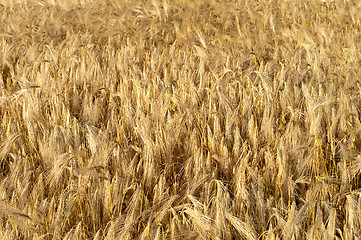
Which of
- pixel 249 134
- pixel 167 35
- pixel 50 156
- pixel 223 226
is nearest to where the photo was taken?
pixel 223 226

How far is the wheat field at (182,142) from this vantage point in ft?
4.11

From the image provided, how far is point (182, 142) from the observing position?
182 cm

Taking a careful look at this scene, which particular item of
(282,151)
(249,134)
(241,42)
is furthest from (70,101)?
(241,42)

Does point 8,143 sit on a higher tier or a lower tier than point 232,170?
higher

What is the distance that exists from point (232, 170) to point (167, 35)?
2.17m

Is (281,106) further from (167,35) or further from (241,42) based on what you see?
(167,35)

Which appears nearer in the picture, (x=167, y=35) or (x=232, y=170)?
(x=232, y=170)

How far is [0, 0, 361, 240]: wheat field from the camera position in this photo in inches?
49.3

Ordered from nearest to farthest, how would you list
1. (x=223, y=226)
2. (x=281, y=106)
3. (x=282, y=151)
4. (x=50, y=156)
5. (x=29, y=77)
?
(x=223, y=226), (x=282, y=151), (x=50, y=156), (x=281, y=106), (x=29, y=77)

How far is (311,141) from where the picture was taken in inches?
65.6

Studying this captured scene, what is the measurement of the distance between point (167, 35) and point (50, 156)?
216 centimetres

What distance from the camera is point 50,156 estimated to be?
63.1 inches

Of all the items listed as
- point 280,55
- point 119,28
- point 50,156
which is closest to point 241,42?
point 280,55

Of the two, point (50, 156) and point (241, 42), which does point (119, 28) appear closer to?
point (241, 42)
